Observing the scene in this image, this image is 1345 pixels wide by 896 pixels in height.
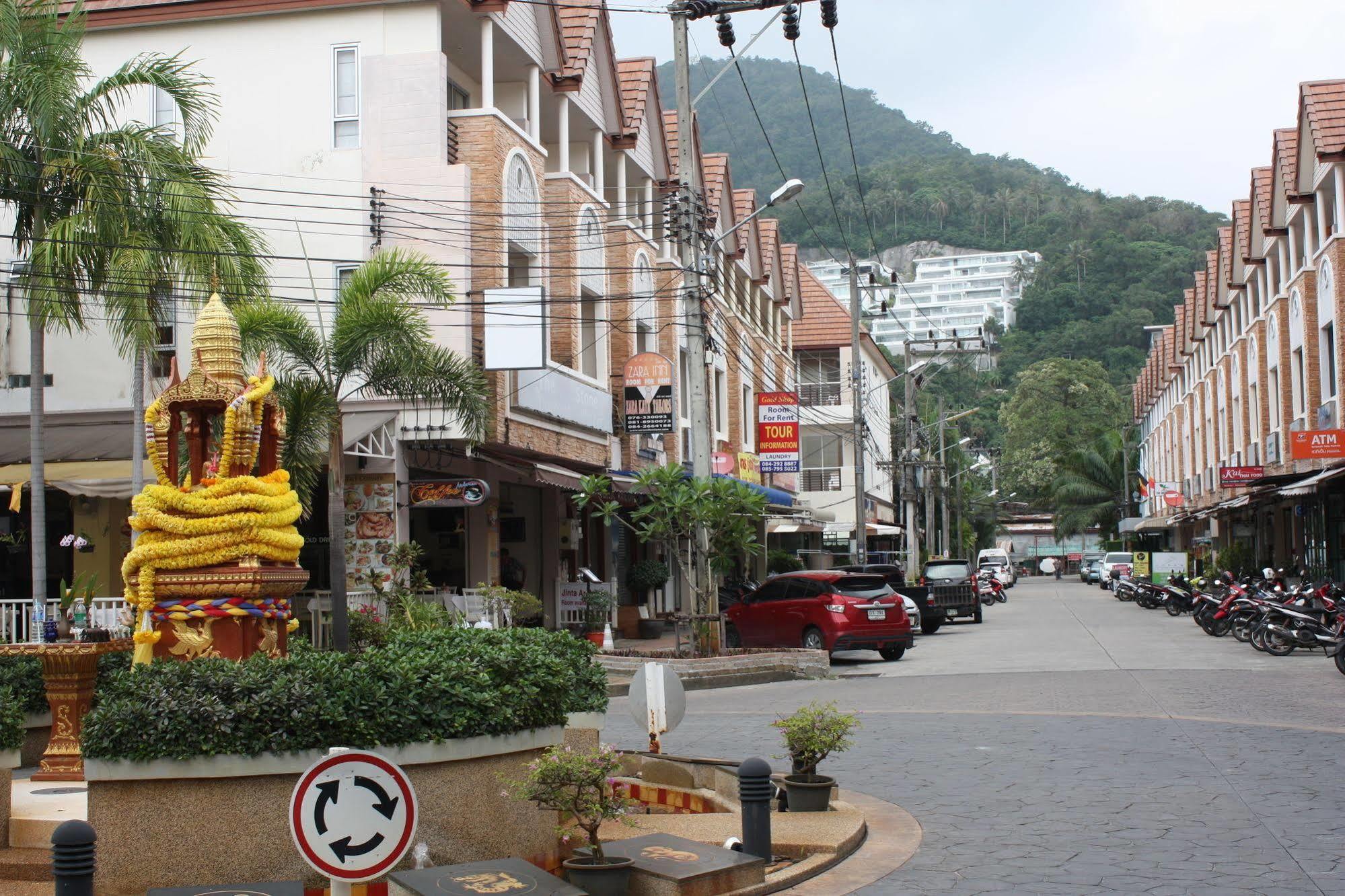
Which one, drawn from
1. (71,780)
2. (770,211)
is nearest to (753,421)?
(71,780)

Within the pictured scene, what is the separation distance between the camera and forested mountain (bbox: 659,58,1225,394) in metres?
113

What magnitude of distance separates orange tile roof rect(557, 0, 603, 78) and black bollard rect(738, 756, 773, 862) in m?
21.2

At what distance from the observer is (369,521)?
21906 millimetres

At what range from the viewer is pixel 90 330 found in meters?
22.7

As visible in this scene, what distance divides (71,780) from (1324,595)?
2195 cm

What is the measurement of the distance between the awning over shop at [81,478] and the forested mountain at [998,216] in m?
46.3

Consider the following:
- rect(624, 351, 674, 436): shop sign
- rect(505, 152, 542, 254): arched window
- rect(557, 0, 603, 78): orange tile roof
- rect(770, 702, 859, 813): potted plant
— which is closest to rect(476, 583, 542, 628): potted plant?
rect(624, 351, 674, 436): shop sign

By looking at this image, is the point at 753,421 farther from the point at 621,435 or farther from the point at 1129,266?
the point at 1129,266

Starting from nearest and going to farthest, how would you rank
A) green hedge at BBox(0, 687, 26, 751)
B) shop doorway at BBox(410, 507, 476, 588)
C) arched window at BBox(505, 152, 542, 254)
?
green hedge at BBox(0, 687, 26, 751)
arched window at BBox(505, 152, 542, 254)
shop doorway at BBox(410, 507, 476, 588)

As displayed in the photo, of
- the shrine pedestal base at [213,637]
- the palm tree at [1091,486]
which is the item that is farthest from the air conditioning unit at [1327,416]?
the palm tree at [1091,486]

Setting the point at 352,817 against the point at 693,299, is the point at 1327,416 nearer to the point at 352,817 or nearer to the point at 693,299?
the point at 693,299

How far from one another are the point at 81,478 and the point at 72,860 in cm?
1521

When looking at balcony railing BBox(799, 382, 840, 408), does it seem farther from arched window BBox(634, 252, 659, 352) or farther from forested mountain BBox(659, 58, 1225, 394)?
arched window BBox(634, 252, 659, 352)

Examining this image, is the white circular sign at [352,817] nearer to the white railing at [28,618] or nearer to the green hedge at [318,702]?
the green hedge at [318,702]
